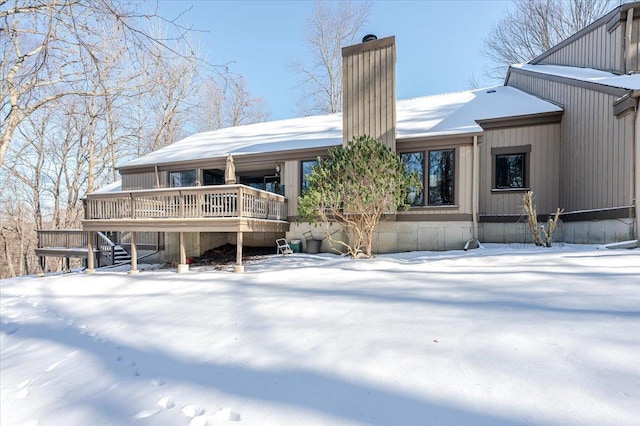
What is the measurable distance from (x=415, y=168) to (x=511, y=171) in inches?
128

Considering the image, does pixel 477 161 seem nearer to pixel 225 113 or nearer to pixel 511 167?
pixel 511 167

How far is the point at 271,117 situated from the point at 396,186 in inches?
802

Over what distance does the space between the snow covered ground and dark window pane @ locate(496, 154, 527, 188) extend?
5303 millimetres

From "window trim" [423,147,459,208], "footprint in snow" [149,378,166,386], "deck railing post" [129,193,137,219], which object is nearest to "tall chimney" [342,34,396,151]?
"window trim" [423,147,459,208]

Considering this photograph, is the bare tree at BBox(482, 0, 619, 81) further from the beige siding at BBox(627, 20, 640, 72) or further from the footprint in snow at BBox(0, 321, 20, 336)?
the footprint in snow at BBox(0, 321, 20, 336)

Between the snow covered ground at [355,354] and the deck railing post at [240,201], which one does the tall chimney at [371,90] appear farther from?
the snow covered ground at [355,354]

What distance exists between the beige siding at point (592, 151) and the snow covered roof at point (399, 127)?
0.69m

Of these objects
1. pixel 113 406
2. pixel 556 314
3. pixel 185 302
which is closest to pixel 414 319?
pixel 556 314

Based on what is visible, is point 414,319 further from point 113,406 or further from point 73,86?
point 73,86

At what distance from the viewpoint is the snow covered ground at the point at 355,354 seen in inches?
67.6

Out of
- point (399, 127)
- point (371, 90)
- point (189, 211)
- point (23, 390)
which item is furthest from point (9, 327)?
point (399, 127)

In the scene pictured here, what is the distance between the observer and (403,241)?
28.8 ft

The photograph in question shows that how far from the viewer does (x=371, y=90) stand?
912 centimetres

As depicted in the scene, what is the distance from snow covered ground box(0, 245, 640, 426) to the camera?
1.72 m
